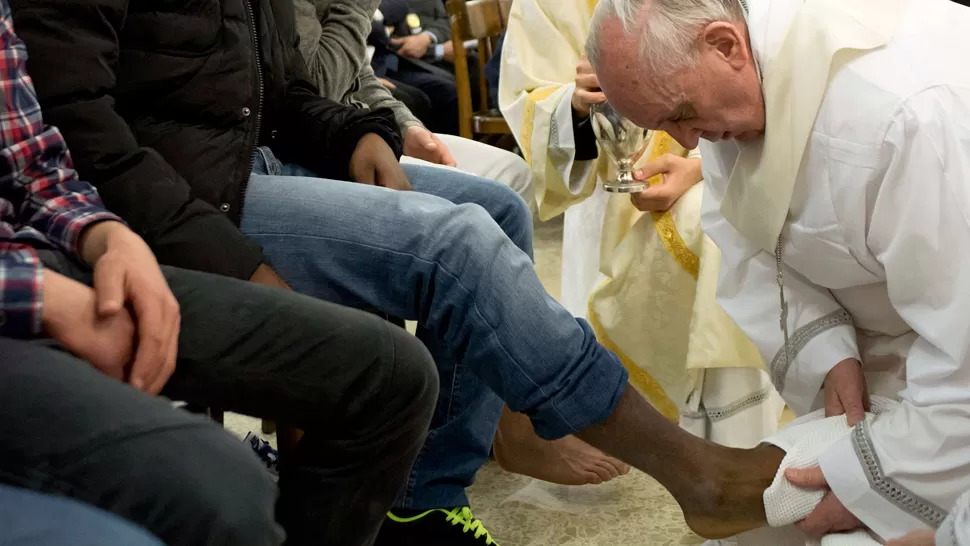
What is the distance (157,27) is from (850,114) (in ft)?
2.99

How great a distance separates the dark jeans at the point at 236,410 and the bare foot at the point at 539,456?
0.54 meters

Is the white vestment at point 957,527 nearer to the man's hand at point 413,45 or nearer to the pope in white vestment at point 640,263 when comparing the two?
the pope in white vestment at point 640,263

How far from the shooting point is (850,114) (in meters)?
1.15

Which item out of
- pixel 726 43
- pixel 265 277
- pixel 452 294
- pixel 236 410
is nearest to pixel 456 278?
pixel 452 294

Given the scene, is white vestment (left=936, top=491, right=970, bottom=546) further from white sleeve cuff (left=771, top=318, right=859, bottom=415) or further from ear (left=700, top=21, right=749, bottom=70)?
ear (left=700, top=21, right=749, bottom=70)

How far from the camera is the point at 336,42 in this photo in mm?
1969

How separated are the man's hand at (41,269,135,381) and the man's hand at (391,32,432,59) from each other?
4025mm

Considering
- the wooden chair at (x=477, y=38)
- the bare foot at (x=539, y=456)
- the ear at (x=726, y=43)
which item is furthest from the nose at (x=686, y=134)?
the wooden chair at (x=477, y=38)

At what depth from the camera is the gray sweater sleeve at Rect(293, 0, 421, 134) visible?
6.32 ft

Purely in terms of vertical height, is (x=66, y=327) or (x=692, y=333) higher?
(x=66, y=327)

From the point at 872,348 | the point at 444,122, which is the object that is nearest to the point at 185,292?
the point at 872,348

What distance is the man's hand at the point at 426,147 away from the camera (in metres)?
2.01

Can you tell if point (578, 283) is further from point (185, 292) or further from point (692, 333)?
point (185, 292)

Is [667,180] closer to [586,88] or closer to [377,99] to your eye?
[586,88]
